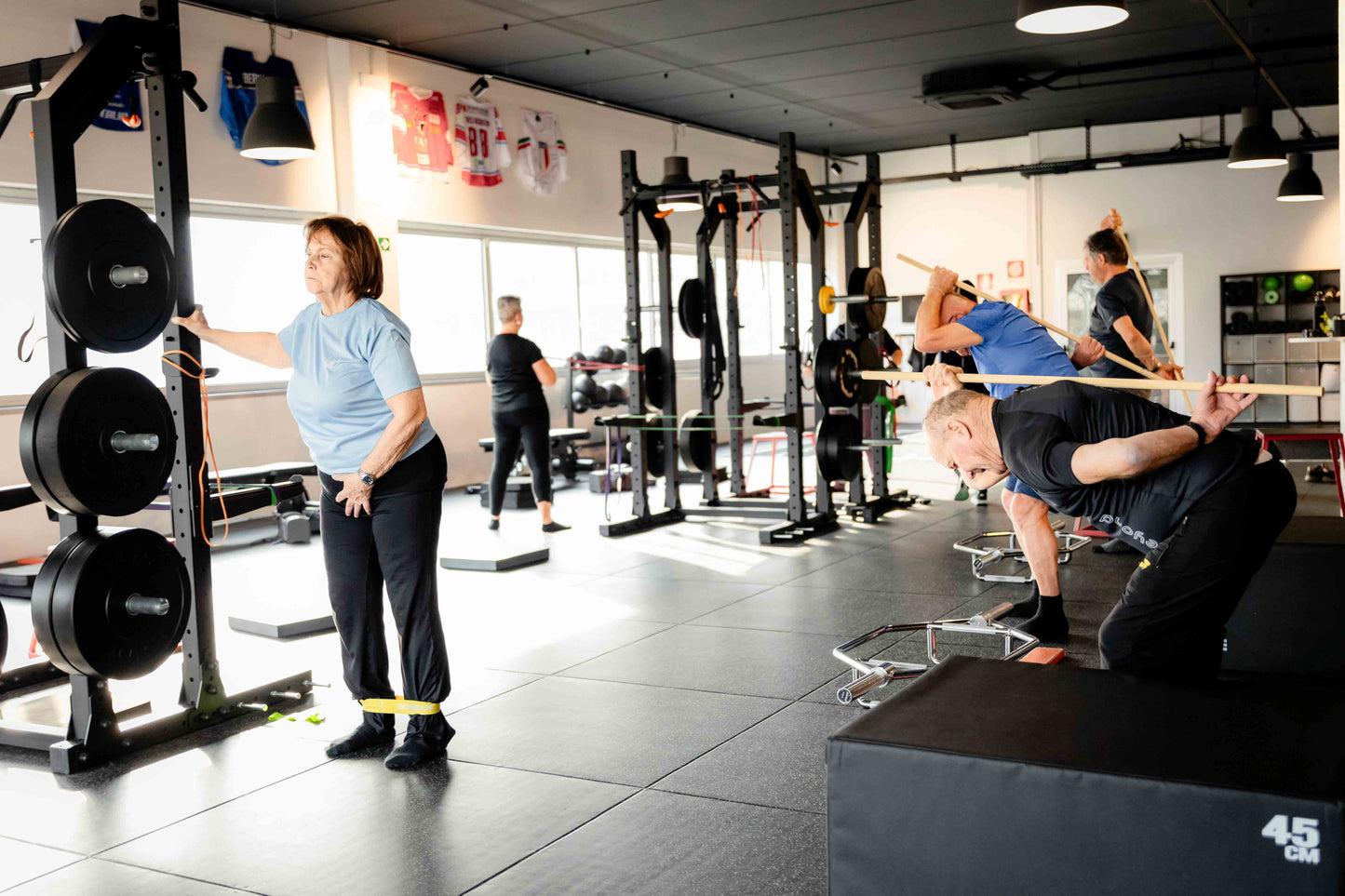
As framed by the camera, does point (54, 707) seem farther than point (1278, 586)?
Yes

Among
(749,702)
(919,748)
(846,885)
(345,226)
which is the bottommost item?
(749,702)

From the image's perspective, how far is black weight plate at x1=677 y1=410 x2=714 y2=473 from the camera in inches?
298

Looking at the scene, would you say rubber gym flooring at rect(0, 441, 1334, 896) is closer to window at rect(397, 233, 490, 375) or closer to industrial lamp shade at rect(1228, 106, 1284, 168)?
window at rect(397, 233, 490, 375)

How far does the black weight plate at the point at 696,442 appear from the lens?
757 centimetres

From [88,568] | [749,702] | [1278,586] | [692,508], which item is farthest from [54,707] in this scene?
[692,508]

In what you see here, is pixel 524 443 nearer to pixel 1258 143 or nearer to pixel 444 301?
pixel 444 301

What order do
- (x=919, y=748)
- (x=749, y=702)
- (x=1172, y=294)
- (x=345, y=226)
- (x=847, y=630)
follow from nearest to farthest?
(x=919, y=748), (x=345, y=226), (x=749, y=702), (x=847, y=630), (x=1172, y=294)

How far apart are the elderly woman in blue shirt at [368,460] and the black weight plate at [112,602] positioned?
0.54 m

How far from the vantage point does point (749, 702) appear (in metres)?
3.62

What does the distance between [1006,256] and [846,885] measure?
13157mm

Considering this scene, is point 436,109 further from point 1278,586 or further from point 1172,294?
point 1172,294

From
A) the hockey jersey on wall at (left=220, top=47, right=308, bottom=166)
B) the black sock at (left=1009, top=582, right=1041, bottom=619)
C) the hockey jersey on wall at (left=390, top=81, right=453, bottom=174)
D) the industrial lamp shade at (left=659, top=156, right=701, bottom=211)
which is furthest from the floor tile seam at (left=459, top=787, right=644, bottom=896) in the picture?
the hockey jersey on wall at (left=390, top=81, right=453, bottom=174)

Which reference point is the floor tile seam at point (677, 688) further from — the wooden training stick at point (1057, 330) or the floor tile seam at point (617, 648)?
the wooden training stick at point (1057, 330)

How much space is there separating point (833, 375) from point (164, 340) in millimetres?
4039
